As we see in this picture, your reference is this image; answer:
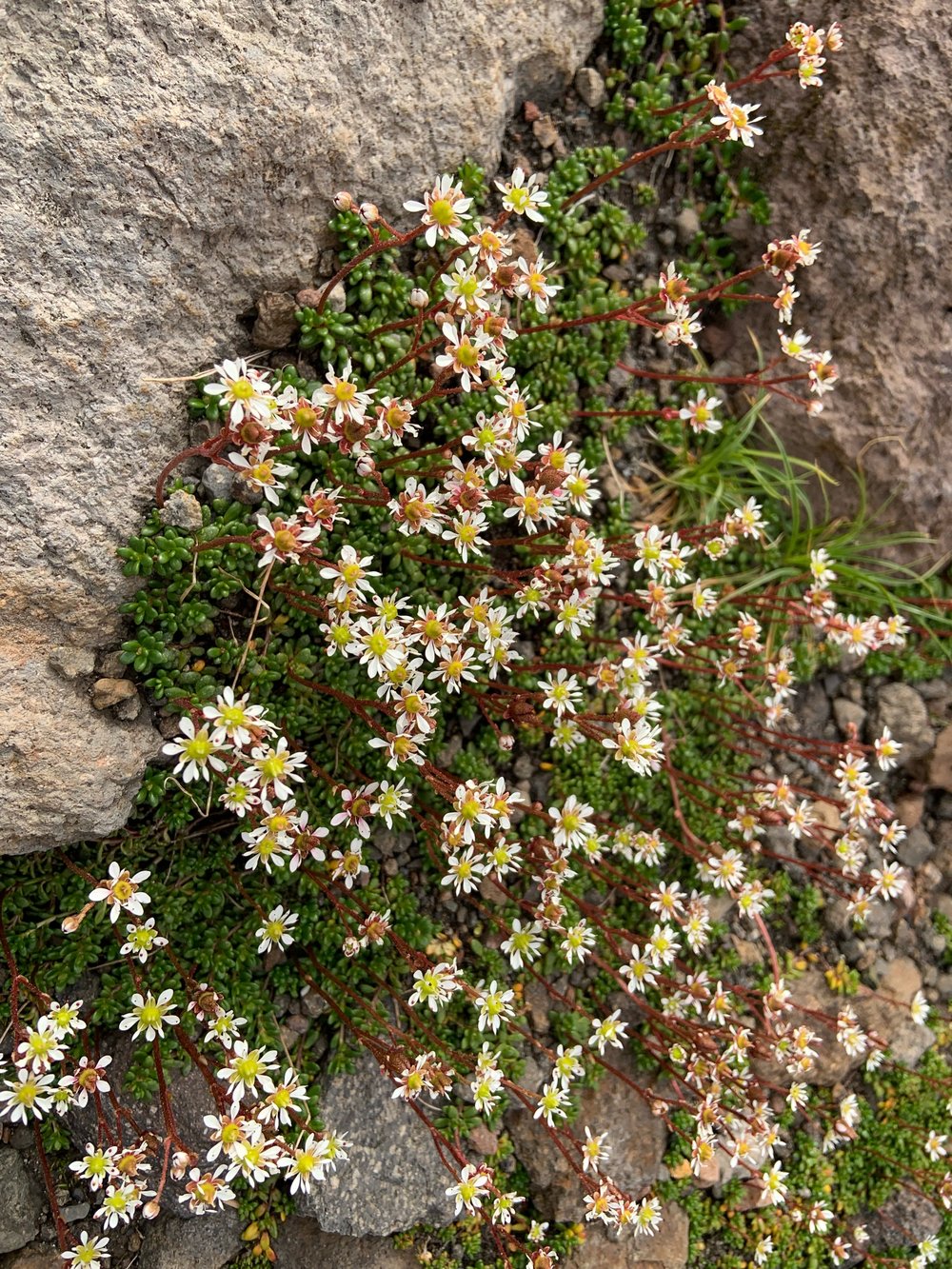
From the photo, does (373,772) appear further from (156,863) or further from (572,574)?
(572,574)

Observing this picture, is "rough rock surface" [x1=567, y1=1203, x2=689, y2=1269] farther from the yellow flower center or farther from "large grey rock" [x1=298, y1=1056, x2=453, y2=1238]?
the yellow flower center

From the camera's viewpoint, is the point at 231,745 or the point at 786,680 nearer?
the point at 231,745

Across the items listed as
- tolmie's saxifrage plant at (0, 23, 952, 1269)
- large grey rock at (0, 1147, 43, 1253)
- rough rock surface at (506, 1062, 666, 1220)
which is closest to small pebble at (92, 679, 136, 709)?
Result: tolmie's saxifrage plant at (0, 23, 952, 1269)

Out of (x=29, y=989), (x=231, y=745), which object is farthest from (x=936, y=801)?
(x=29, y=989)

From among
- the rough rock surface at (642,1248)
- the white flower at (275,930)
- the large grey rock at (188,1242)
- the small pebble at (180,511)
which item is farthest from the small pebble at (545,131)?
the rough rock surface at (642,1248)

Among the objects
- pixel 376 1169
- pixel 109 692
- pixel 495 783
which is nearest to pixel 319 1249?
pixel 376 1169

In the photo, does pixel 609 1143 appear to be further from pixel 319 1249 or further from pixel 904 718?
pixel 904 718
